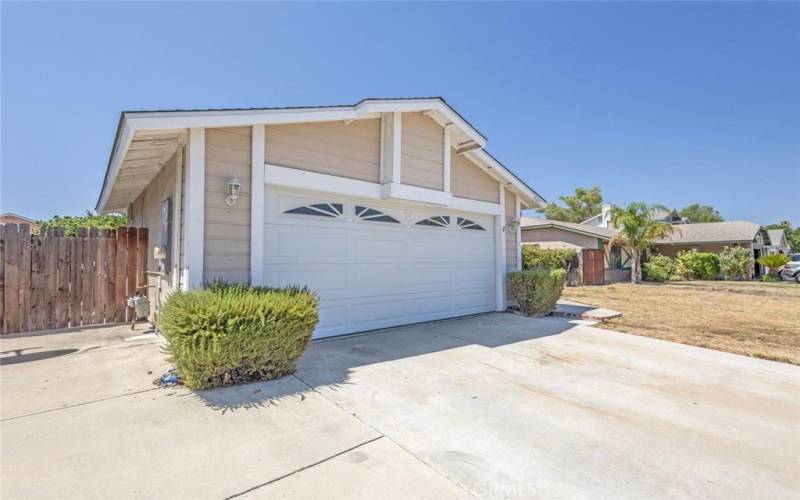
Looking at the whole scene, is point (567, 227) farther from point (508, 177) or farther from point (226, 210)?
point (226, 210)

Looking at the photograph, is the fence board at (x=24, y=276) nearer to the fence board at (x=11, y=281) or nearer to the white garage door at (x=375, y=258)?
the fence board at (x=11, y=281)

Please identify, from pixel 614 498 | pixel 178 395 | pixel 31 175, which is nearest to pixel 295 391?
pixel 178 395

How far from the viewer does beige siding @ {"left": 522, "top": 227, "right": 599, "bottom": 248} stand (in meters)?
20.8

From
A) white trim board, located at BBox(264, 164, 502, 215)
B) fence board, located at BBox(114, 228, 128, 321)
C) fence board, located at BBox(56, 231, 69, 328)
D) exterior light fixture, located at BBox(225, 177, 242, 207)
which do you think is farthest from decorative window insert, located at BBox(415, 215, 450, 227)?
fence board, located at BBox(56, 231, 69, 328)

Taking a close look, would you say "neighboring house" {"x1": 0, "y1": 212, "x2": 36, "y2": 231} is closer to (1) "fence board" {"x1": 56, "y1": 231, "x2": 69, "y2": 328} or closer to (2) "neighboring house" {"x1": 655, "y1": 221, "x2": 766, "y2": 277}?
(1) "fence board" {"x1": 56, "y1": 231, "x2": 69, "y2": 328}

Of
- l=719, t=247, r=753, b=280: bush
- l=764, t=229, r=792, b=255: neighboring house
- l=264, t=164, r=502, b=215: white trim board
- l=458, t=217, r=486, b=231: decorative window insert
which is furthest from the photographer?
l=764, t=229, r=792, b=255: neighboring house

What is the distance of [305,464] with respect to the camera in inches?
94.0

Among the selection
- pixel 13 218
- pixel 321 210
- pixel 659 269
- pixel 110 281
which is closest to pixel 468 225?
pixel 321 210

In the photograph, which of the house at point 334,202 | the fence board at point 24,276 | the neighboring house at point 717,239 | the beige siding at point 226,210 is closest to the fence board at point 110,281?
the house at point 334,202

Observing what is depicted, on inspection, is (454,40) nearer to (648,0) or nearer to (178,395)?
(648,0)

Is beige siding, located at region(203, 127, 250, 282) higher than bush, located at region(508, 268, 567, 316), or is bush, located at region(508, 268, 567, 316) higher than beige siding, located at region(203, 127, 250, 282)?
beige siding, located at region(203, 127, 250, 282)

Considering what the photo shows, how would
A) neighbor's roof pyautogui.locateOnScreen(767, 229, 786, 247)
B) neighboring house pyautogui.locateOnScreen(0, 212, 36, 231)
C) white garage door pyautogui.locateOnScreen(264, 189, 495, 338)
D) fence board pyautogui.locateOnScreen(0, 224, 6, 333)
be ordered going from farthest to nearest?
neighbor's roof pyautogui.locateOnScreen(767, 229, 786, 247), neighboring house pyautogui.locateOnScreen(0, 212, 36, 231), fence board pyautogui.locateOnScreen(0, 224, 6, 333), white garage door pyautogui.locateOnScreen(264, 189, 495, 338)

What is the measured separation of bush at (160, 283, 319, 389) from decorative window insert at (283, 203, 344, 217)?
6.48ft

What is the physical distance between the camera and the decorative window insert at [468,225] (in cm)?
845
